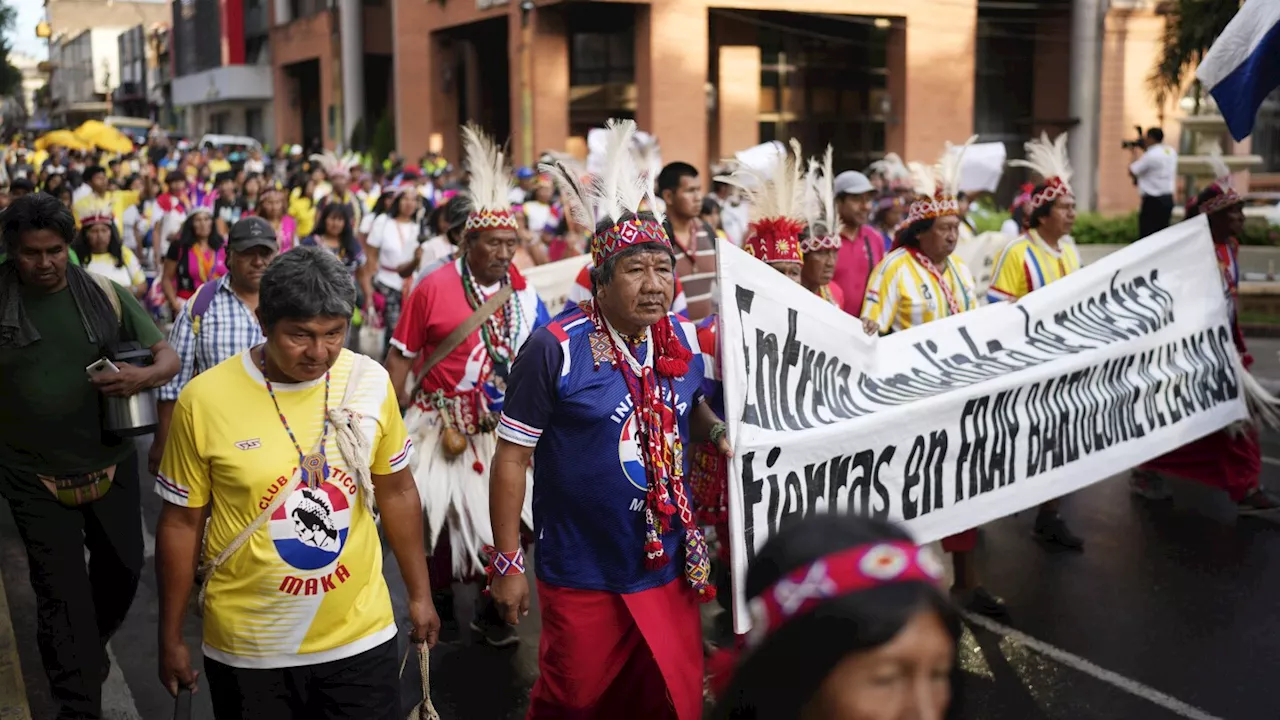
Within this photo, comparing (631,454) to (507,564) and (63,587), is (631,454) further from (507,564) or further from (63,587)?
(63,587)

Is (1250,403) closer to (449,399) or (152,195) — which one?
(449,399)

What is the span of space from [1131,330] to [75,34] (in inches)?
5186

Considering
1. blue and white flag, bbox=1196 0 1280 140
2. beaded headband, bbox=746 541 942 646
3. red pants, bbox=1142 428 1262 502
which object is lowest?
red pants, bbox=1142 428 1262 502

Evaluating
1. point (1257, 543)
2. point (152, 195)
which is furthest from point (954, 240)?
point (152, 195)

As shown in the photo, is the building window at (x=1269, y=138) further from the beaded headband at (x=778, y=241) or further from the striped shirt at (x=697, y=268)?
the beaded headband at (x=778, y=241)

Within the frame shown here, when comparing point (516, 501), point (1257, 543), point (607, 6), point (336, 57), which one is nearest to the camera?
point (516, 501)

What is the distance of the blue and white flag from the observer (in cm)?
586

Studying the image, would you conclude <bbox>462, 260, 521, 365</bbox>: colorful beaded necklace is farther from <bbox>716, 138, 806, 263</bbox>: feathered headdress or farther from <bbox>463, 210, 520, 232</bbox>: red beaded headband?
<bbox>716, 138, 806, 263</bbox>: feathered headdress

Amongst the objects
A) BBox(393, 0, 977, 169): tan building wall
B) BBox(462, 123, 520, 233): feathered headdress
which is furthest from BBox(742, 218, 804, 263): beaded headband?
BBox(393, 0, 977, 169): tan building wall

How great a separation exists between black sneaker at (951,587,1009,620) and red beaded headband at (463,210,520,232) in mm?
2739

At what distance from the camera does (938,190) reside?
20.8 feet

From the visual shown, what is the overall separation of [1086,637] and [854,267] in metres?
3.26

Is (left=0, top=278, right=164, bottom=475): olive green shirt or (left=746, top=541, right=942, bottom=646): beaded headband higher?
(left=746, top=541, right=942, bottom=646): beaded headband

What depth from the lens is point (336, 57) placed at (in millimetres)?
41906
